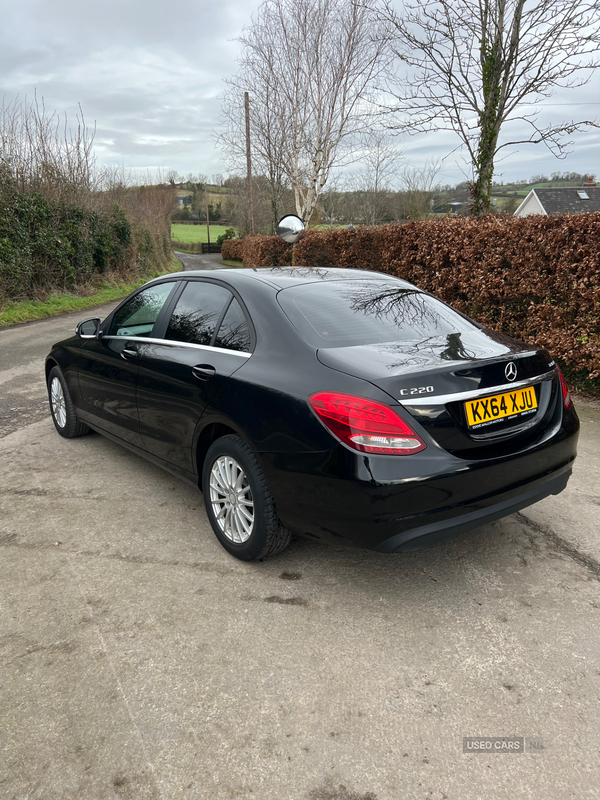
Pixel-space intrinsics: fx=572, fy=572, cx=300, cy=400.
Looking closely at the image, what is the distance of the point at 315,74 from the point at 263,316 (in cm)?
2627

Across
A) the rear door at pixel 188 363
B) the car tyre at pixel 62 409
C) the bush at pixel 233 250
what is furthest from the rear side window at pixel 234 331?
the bush at pixel 233 250

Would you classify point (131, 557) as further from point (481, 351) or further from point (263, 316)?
point (481, 351)

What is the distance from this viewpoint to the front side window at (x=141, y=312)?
394 cm

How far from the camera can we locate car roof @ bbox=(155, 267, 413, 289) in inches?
132

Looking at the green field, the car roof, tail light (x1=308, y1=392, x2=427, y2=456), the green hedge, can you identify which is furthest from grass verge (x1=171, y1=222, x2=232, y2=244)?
tail light (x1=308, y1=392, x2=427, y2=456)

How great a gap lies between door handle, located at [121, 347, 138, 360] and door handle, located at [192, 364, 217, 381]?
824mm

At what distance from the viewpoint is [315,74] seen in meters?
25.3

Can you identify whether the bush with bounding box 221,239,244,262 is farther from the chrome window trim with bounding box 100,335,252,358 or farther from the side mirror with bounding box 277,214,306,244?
the chrome window trim with bounding box 100,335,252,358

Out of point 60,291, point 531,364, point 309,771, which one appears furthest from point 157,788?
point 60,291

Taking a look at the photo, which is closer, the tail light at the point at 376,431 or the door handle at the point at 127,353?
the tail light at the point at 376,431

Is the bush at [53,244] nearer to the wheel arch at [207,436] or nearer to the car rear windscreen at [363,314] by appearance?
the wheel arch at [207,436]

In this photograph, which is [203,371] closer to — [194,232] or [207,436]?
[207,436]

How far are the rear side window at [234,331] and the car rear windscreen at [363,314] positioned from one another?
0.81ft

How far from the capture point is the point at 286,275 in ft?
11.7
